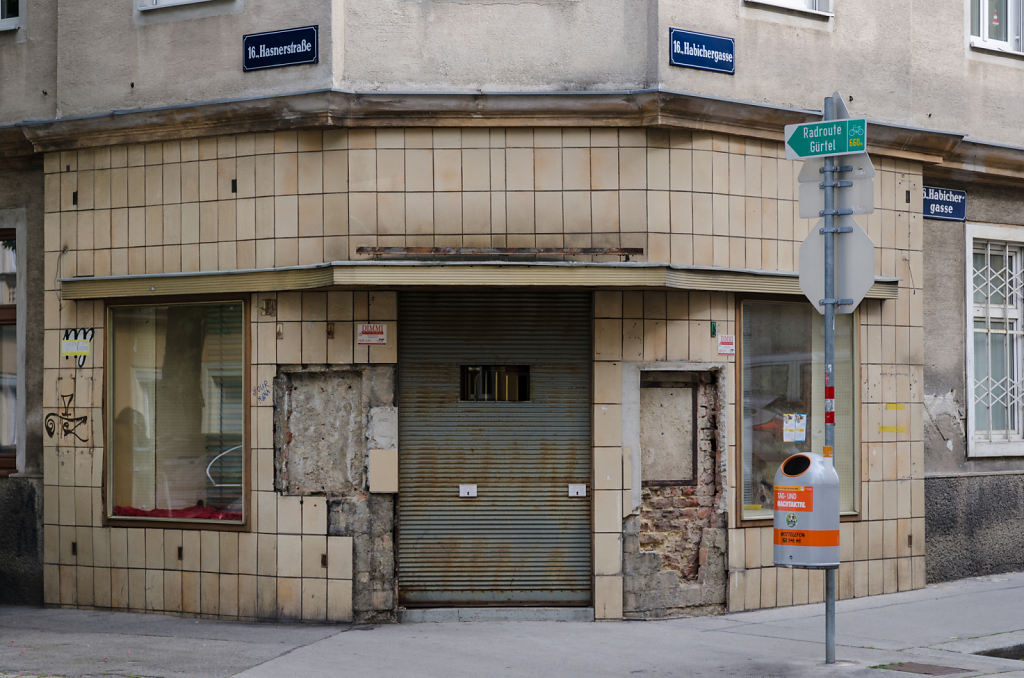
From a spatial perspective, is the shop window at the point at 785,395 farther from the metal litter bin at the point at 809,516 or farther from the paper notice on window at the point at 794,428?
the metal litter bin at the point at 809,516

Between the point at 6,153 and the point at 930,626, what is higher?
the point at 6,153

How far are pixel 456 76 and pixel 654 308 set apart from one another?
2489mm

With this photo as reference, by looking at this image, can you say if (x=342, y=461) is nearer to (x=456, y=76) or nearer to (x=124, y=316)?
(x=124, y=316)

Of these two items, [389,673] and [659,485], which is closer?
[389,673]

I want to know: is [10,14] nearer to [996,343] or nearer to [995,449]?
[996,343]

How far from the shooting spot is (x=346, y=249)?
10.7m

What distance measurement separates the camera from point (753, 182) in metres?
11.2

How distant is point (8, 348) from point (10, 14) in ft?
10.4

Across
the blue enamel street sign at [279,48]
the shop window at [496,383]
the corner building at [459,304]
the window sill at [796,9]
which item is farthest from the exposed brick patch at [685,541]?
the blue enamel street sign at [279,48]

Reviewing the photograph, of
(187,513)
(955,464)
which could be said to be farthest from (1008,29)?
(187,513)

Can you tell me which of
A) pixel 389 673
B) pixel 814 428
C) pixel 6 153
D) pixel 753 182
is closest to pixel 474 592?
pixel 389 673

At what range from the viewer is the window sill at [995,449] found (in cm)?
1317

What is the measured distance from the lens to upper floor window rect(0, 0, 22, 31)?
40.5 feet

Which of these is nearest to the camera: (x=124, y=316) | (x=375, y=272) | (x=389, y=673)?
(x=389, y=673)
